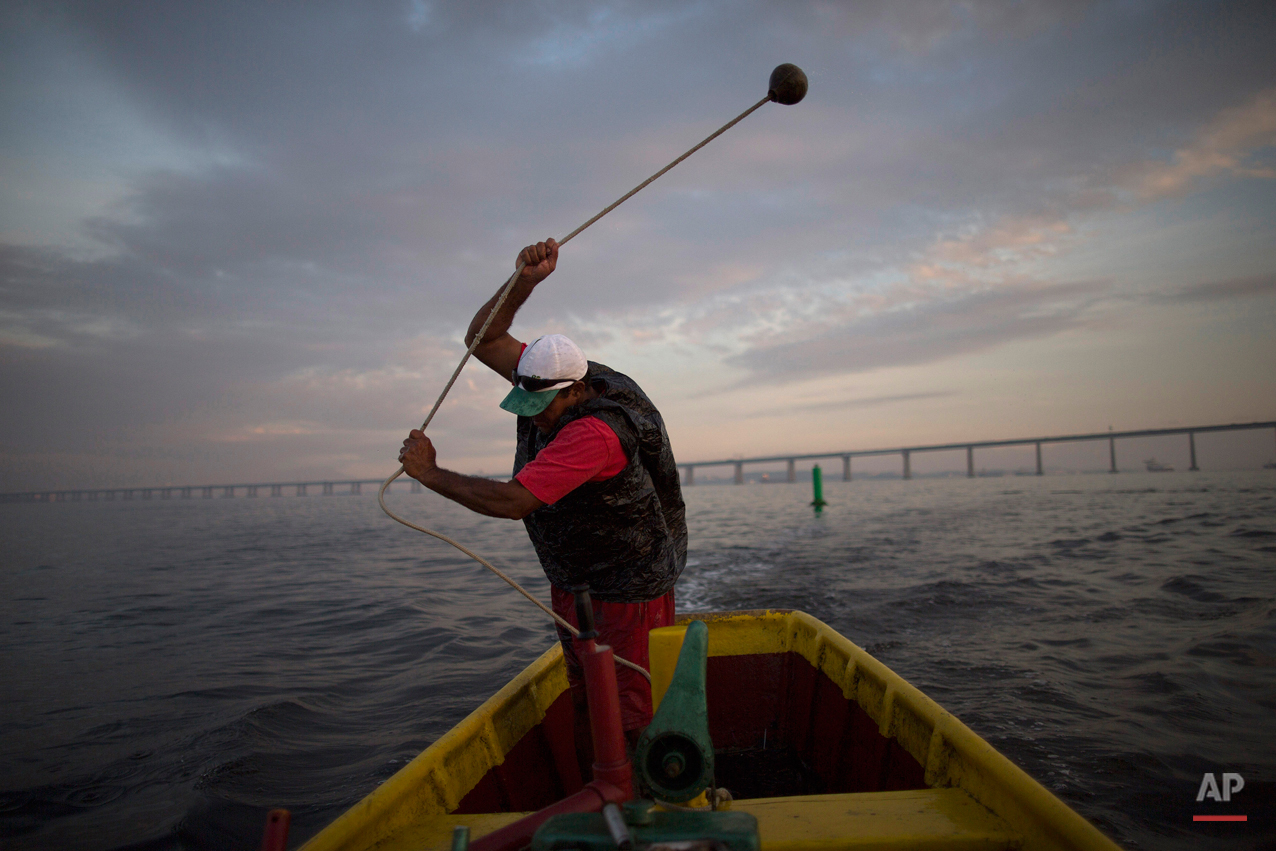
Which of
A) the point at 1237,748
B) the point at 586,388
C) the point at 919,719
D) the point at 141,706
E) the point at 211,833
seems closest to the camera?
the point at 919,719

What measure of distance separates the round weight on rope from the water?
13.5 feet

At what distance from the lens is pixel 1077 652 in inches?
250

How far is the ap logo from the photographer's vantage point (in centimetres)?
364

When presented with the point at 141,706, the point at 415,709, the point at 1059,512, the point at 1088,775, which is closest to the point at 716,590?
the point at 415,709

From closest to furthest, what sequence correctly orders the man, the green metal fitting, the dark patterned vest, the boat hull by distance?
the green metal fitting, the boat hull, the man, the dark patterned vest

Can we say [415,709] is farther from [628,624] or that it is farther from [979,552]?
[979,552]

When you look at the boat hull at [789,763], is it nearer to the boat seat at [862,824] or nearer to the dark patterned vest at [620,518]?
the boat seat at [862,824]

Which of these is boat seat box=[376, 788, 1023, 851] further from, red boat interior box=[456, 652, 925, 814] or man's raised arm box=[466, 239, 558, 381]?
man's raised arm box=[466, 239, 558, 381]

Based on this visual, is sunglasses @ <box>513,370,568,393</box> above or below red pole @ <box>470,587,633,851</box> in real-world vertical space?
above

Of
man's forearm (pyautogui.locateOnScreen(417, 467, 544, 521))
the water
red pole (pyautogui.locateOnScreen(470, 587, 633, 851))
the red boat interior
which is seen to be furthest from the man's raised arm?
the water

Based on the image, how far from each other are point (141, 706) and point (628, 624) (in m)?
5.89

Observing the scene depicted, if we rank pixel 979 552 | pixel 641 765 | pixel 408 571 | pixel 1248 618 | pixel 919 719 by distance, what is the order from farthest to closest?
1. pixel 408 571
2. pixel 979 552
3. pixel 1248 618
4. pixel 919 719
5. pixel 641 765

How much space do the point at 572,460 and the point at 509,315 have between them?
1.11 metres

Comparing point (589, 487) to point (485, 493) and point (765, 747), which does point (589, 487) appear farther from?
point (765, 747)
